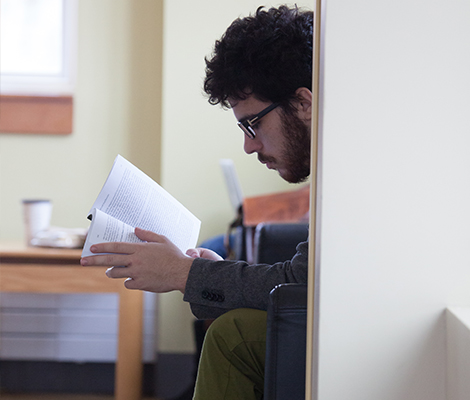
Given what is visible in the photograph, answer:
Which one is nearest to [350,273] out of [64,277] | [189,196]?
[64,277]

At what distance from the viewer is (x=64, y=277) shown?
194cm

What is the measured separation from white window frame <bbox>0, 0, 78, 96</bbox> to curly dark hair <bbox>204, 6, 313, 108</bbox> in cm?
143

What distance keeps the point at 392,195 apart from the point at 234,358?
0.41 metres

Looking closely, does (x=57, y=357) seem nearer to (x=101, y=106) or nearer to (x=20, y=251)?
(x=20, y=251)

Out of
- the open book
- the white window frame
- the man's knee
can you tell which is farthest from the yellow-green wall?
the man's knee

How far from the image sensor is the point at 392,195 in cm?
65

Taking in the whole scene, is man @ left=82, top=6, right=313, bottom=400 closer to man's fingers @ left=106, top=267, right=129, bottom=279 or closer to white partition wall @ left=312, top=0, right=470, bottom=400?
man's fingers @ left=106, top=267, right=129, bottom=279

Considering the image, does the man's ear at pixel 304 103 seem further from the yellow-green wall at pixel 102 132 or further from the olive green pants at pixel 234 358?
the yellow-green wall at pixel 102 132

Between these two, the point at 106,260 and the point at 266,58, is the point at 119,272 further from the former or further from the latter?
the point at 266,58

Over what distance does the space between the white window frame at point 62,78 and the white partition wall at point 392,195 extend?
6.70 ft

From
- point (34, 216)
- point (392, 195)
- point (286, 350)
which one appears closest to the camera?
point (392, 195)

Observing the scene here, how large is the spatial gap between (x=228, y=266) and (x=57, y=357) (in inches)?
63.7

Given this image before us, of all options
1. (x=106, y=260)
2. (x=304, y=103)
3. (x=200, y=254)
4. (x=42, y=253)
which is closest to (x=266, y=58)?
(x=304, y=103)

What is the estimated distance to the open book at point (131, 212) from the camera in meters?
0.93
